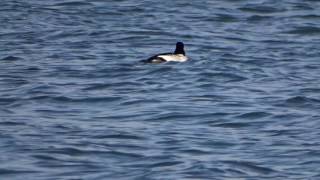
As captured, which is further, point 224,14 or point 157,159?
point 224,14

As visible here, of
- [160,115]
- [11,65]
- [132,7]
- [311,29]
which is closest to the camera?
[160,115]

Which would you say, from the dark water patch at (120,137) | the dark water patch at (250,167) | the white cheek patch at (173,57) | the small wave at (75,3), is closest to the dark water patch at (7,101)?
the dark water patch at (120,137)

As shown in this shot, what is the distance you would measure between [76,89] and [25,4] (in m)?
10.3

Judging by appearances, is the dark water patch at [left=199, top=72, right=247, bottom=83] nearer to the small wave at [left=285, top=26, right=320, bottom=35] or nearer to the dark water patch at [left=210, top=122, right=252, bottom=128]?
the dark water patch at [left=210, top=122, right=252, bottom=128]

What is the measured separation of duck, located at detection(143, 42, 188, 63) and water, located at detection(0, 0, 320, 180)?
18 cm

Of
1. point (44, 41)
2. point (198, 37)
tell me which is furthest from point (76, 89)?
point (198, 37)

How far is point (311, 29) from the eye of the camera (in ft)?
92.4

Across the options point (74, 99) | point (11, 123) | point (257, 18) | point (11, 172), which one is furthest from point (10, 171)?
point (257, 18)

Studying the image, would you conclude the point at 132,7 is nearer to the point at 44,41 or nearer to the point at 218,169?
the point at 44,41

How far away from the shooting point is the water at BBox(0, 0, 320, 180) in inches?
595

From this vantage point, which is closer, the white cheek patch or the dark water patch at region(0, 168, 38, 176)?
the dark water patch at region(0, 168, 38, 176)

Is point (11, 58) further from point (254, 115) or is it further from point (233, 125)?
point (233, 125)

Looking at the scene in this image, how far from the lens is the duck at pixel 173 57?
76.6ft

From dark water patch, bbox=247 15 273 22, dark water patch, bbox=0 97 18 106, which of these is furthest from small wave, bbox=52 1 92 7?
dark water patch, bbox=0 97 18 106
